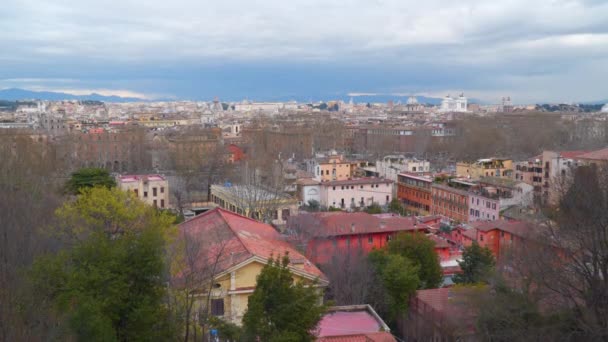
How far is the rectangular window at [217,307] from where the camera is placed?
1082 centimetres

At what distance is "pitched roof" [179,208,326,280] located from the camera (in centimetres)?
1141

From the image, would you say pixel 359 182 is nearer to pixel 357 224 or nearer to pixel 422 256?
pixel 357 224

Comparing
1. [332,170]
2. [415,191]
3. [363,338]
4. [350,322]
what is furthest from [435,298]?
[332,170]

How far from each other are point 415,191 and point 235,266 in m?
21.4

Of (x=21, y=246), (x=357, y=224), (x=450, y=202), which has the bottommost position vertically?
(x=450, y=202)

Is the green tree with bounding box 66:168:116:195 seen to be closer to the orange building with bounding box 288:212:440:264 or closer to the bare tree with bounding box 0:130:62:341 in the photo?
the bare tree with bounding box 0:130:62:341

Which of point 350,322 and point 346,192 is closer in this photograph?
point 350,322

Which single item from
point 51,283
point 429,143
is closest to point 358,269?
point 51,283

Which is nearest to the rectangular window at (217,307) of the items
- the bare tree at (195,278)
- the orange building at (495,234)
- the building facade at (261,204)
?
the bare tree at (195,278)

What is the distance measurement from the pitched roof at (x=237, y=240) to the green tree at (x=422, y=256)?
7.66 ft

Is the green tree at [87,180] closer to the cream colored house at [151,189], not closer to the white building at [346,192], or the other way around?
the cream colored house at [151,189]

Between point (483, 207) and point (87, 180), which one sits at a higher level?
point (87, 180)

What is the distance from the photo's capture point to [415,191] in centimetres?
3112

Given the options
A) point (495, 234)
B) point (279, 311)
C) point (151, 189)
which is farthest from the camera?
point (151, 189)
